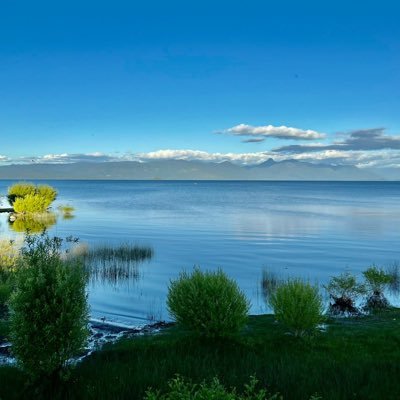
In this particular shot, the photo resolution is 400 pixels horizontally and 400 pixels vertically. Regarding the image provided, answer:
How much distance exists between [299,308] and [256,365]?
3.65 meters

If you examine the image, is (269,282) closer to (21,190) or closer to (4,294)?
(4,294)

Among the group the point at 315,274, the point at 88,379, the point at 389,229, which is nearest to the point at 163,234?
the point at 315,274

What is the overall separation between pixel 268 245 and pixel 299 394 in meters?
39.3

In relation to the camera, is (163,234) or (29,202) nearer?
(163,234)

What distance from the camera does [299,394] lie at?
33.7 ft

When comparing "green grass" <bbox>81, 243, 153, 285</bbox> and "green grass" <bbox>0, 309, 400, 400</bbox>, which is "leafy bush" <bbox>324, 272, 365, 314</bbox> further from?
"green grass" <bbox>81, 243, 153, 285</bbox>

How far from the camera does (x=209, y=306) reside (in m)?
14.4

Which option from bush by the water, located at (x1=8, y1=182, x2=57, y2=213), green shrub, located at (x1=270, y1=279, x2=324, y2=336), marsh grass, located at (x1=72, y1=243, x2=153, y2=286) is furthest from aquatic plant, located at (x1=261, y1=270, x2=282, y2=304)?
bush by the water, located at (x1=8, y1=182, x2=57, y2=213)

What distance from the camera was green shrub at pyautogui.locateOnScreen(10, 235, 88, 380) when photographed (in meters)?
10.6

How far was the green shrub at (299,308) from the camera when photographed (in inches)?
597

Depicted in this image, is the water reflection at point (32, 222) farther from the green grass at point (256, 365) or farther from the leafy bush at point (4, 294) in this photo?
the green grass at point (256, 365)

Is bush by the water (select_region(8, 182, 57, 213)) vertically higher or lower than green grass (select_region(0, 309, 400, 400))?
higher

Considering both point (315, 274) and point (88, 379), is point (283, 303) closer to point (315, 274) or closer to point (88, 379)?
point (88, 379)

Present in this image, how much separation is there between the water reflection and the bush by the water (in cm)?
128
